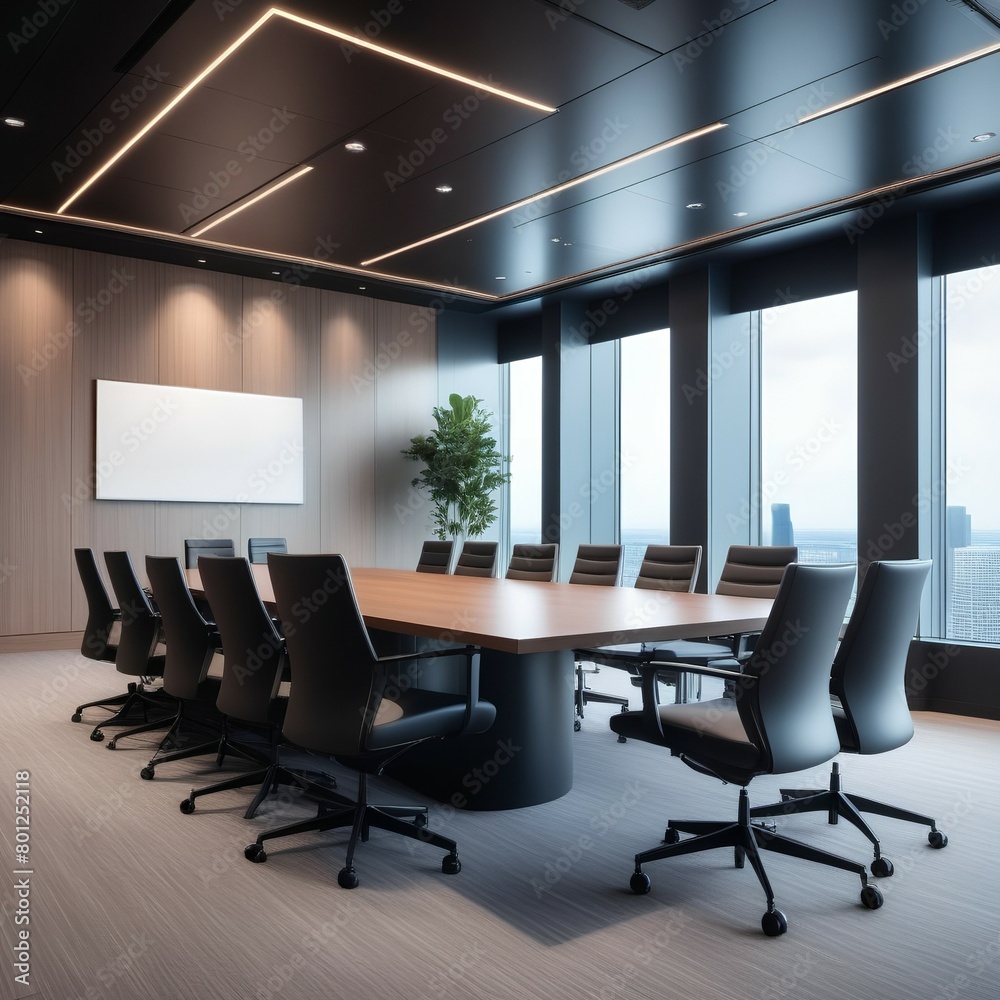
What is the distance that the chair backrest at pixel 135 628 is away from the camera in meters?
4.64

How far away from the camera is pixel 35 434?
25.5 feet

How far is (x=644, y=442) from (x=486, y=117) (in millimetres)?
4680

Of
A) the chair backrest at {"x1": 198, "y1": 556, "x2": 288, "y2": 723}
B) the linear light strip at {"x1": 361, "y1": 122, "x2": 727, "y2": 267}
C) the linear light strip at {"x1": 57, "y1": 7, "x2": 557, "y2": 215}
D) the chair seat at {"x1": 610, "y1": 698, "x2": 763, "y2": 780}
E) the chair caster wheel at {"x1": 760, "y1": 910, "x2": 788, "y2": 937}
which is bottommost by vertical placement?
the chair caster wheel at {"x1": 760, "y1": 910, "x2": 788, "y2": 937}

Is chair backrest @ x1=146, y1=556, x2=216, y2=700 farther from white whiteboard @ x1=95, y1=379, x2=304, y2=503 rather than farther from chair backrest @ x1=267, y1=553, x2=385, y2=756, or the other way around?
white whiteboard @ x1=95, y1=379, x2=304, y2=503

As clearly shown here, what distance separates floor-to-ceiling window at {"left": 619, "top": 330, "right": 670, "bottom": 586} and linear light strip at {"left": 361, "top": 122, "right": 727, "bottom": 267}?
103 inches

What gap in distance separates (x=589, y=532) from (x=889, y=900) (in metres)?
7.01

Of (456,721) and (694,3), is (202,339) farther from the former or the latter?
(456,721)

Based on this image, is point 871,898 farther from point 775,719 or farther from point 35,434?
point 35,434

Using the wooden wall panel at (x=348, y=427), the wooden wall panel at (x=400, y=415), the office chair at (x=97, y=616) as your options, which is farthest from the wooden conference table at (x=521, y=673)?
the wooden wall panel at (x=400, y=415)

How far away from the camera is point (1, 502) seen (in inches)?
299

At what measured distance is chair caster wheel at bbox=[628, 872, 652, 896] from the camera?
2850 mm

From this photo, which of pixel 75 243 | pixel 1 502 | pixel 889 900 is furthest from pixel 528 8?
pixel 1 502

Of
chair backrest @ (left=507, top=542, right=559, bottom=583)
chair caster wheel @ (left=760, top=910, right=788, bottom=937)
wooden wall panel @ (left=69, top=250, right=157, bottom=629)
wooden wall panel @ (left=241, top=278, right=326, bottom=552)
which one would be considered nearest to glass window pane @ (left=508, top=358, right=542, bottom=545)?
wooden wall panel @ (left=241, top=278, right=326, bottom=552)

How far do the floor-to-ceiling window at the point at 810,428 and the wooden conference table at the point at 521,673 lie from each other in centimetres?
340
